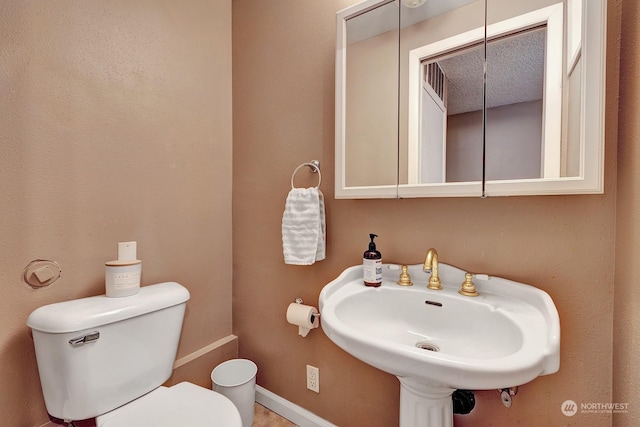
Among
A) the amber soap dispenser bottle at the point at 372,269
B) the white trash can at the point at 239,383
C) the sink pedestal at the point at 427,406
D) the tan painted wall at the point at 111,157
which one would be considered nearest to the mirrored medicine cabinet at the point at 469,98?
the amber soap dispenser bottle at the point at 372,269

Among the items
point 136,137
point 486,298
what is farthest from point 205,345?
point 486,298

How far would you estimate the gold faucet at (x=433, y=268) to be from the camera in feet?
3.08

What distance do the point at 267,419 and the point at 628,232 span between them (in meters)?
1.59

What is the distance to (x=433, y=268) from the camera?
37.1 inches

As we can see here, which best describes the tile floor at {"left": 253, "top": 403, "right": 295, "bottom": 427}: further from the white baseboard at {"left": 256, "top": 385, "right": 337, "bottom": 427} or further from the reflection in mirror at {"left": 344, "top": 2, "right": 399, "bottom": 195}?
the reflection in mirror at {"left": 344, "top": 2, "right": 399, "bottom": 195}

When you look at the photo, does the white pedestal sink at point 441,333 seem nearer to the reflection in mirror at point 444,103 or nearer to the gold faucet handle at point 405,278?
the gold faucet handle at point 405,278

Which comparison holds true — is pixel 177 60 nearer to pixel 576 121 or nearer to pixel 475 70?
pixel 475 70

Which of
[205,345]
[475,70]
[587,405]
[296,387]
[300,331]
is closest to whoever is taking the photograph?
[587,405]

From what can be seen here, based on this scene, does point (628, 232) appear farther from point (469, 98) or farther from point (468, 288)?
point (469, 98)

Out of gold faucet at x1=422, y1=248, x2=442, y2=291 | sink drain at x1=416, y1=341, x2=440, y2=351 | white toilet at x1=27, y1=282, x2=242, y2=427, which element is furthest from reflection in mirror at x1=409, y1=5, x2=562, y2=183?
white toilet at x1=27, y1=282, x2=242, y2=427

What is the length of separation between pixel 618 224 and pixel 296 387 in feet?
4.54

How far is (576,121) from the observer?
77 cm

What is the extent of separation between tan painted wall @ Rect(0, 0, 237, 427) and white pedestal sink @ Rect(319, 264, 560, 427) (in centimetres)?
86

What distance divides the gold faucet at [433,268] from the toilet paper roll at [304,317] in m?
0.54
